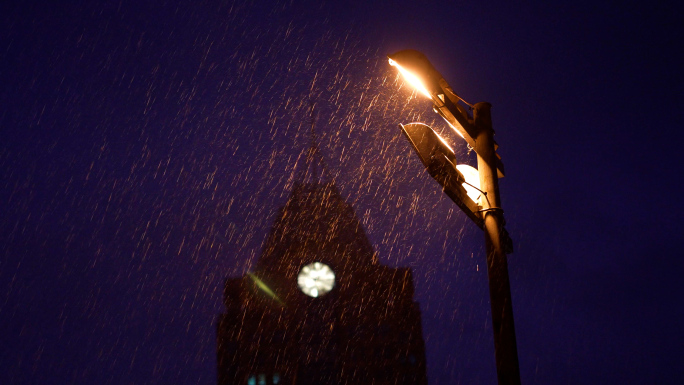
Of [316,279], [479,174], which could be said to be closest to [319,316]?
[316,279]

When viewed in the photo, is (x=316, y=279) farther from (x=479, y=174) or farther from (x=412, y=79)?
(x=412, y=79)

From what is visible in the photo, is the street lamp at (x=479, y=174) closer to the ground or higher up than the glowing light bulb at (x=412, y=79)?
closer to the ground

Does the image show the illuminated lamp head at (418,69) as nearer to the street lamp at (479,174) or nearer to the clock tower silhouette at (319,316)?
the street lamp at (479,174)

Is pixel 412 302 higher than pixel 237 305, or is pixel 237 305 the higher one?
pixel 412 302

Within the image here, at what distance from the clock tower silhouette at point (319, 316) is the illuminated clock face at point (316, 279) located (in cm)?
11

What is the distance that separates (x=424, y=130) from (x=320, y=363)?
59.3 m

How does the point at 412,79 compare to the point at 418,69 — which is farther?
the point at 412,79

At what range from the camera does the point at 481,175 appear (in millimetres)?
5984

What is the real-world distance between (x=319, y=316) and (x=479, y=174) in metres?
60.0

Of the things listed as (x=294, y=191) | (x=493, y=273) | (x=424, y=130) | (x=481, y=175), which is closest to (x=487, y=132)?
(x=481, y=175)

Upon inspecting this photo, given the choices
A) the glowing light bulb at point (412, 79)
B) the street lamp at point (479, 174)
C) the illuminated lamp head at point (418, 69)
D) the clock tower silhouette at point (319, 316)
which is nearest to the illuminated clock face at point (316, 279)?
the clock tower silhouette at point (319, 316)

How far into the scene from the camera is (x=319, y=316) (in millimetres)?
64438

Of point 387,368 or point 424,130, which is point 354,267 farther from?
point 424,130

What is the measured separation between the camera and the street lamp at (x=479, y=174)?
5.30 meters
